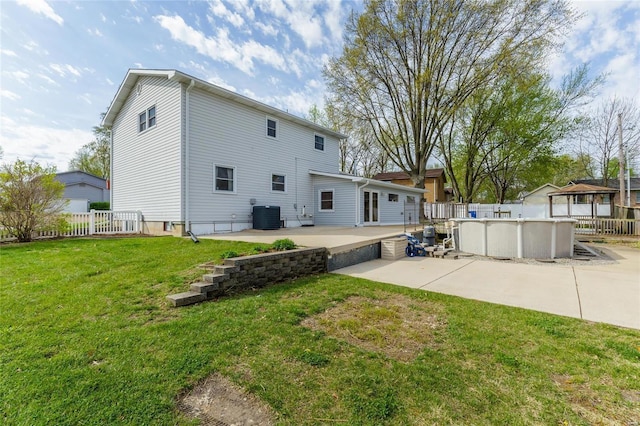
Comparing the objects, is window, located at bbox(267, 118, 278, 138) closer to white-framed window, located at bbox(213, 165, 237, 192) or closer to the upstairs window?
the upstairs window

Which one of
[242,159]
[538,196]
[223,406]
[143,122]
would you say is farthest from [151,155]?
[538,196]

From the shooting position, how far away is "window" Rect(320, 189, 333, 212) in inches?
562

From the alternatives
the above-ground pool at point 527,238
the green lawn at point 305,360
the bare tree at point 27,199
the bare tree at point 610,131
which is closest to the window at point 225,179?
the bare tree at point 27,199

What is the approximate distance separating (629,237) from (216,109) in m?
17.5

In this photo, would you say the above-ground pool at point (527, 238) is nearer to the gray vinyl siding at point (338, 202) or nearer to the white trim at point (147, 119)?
the gray vinyl siding at point (338, 202)

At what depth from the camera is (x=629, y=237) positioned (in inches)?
462

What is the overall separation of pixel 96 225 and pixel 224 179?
183 inches

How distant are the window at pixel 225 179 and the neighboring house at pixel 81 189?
2210 centimetres

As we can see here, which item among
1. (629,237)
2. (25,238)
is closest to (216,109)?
(25,238)

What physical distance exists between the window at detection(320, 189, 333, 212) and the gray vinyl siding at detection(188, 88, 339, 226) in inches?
20.6

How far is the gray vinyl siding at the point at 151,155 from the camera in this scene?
993 cm

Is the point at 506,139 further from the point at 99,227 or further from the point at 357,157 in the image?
the point at 99,227

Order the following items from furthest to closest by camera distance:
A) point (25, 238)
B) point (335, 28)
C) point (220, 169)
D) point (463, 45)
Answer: point (335, 28) < point (463, 45) < point (220, 169) < point (25, 238)

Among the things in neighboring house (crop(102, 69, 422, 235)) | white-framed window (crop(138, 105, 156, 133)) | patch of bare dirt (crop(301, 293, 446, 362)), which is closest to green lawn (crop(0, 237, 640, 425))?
patch of bare dirt (crop(301, 293, 446, 362))
